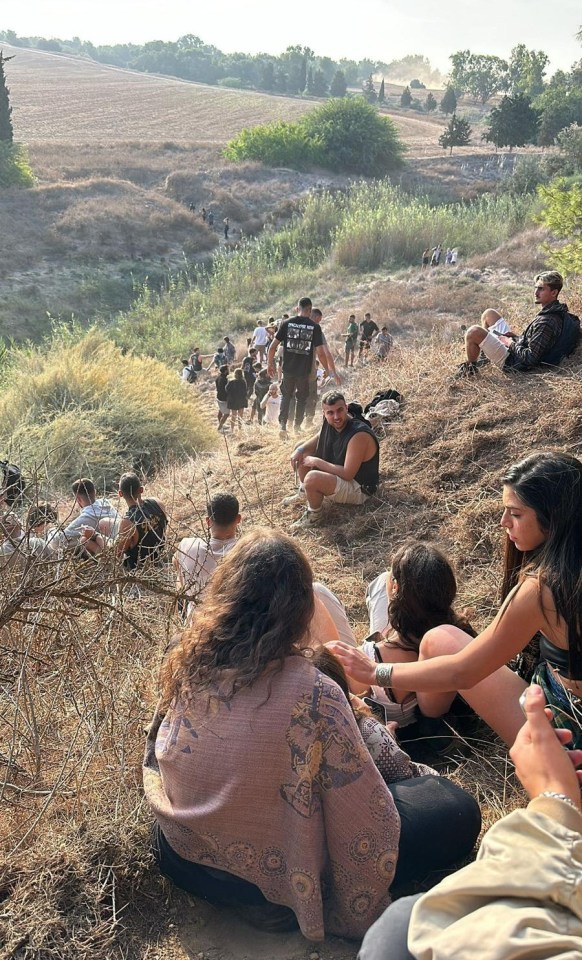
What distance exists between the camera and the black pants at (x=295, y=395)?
331 inches

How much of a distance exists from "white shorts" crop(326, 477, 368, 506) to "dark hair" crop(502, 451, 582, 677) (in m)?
2.99

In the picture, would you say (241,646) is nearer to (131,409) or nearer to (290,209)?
(131,409)

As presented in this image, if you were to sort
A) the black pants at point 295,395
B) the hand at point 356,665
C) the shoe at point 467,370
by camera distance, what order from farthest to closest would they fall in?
the black pants at point 295,395
the shoe at point 467,370
the hand at point 356,665

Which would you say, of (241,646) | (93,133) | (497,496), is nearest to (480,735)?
(241,646)

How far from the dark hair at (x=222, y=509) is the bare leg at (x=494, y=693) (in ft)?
4.88

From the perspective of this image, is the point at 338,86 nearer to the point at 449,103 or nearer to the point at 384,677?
the point at 449,103

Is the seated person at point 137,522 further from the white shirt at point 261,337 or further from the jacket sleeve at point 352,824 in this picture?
the white shirt at point 261,337

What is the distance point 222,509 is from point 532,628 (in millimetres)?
1931

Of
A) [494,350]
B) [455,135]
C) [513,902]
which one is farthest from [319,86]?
[513,902]

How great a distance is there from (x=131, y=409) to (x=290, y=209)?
84.2 feet

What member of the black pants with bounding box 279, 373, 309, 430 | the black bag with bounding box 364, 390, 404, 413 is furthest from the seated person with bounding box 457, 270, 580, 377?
the black pants with bounding box 279, 373, 309, 430

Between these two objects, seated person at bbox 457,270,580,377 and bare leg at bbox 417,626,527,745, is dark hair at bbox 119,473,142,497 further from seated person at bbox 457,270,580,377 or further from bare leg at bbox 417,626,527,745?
seated person at bbox 457,270,580,377

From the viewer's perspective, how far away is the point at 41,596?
2604 millimetres

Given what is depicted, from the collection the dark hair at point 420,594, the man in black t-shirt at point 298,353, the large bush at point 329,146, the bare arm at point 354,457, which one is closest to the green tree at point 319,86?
the large bush at point 329,146
